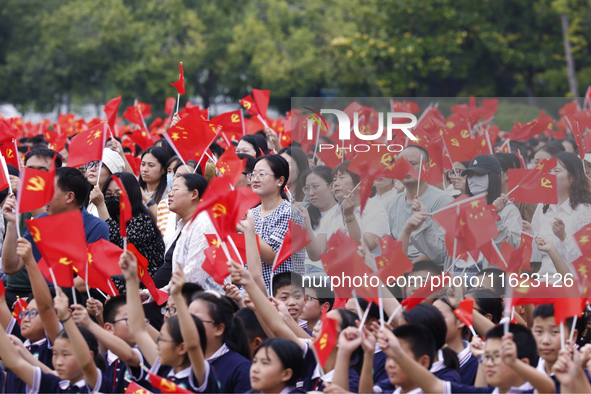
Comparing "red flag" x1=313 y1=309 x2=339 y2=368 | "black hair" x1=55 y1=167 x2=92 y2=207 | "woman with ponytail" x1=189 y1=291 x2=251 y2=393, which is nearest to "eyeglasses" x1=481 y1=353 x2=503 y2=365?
"red flag" x1=313 y1=309 x2=339 y2=368

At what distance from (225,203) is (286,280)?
33.5 inches

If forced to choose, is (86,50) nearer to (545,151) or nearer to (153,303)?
(545,151)

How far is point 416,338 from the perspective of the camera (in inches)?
155

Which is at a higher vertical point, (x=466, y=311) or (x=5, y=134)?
(x=5, y=134)

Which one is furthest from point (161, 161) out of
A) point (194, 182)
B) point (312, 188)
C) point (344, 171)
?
point (344, 171)

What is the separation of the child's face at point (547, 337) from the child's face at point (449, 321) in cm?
51

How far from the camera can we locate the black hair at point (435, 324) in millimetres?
4113

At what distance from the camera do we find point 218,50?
93.5 ft

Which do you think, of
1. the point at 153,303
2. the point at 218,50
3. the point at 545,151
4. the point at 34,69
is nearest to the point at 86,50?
the point at 34,69

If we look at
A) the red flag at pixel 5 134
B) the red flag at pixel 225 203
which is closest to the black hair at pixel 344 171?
the red flag at pixel 225 203

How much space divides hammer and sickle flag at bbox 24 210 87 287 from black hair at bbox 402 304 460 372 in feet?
5.06

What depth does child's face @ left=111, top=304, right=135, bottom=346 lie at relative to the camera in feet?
15.1

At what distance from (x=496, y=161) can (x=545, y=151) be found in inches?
87.9

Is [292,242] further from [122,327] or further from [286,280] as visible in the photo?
[122,327]
